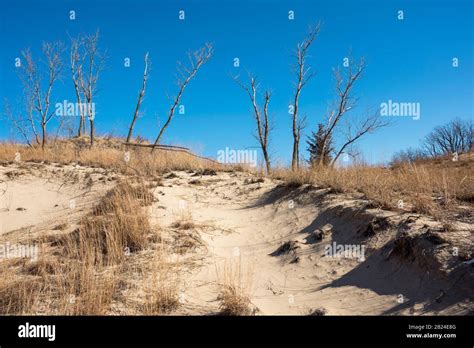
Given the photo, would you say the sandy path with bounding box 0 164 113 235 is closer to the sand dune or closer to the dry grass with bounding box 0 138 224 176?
the sand dune

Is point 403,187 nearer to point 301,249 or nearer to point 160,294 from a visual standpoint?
point 301,249

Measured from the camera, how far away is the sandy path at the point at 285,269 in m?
4.28

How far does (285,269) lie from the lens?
5734 millimetres

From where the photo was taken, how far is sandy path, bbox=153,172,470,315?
4.28 m

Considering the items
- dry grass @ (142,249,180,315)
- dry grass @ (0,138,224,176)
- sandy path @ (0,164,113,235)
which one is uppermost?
→ dry grass @ (0,138,224,176)

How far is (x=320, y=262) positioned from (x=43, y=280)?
154 inches

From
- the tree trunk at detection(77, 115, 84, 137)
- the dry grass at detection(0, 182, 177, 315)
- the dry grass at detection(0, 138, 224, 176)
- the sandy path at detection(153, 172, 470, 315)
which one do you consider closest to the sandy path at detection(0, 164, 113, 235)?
the dry grass at detection(0, 138, 224, 176)

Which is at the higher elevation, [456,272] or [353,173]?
[353,173]
